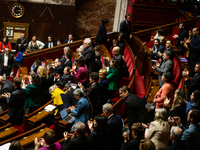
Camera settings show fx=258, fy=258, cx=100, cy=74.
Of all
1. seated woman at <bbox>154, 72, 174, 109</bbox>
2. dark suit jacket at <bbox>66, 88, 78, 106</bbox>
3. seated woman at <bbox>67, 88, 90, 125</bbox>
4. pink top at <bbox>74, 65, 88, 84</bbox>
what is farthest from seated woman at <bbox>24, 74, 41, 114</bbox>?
seated woman at <bbox>154, 72, 174, 109</bbox>

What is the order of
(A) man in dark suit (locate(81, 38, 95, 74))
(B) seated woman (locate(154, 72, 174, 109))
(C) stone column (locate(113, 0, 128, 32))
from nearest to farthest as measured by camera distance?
(B) seated woman (locate(154, 72, 174, 109))
(A) man in dark suit (locate(81, 38, 95, 74))
(C) stone column (locate(113, 0, 128, 32))

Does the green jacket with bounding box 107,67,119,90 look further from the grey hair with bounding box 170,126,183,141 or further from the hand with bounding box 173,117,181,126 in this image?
the grey hair with bounding box 170,126,183,141

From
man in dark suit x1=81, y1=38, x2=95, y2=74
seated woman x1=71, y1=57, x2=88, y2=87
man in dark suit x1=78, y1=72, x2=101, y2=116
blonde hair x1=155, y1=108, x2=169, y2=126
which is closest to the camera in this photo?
blonde hair x1=155, y1=108, x2=169, y2=126

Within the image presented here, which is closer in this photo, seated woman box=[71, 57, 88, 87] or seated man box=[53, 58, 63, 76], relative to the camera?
seated woman box=[71, 57, 88, 87]

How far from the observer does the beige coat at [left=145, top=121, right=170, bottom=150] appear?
319 centimetres

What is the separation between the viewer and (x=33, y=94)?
459 centimetres

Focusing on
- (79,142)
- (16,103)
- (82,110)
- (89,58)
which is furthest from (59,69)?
(79,142)

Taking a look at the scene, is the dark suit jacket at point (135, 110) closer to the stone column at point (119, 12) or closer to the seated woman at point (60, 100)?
the seated woman at point (60, 100)

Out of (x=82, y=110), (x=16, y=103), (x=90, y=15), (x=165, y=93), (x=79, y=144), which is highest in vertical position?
(x=90, y=15)

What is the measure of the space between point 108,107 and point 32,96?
1.81 metres

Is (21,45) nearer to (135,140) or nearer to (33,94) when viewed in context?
(33,94)

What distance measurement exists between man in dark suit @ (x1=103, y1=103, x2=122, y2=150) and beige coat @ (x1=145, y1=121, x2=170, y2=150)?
0.39 metres

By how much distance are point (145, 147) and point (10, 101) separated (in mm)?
2545

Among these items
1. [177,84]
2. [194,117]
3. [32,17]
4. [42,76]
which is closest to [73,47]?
[32,17]
